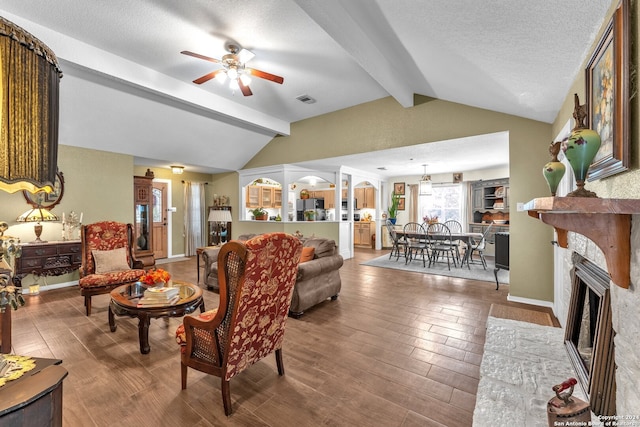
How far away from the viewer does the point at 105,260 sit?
3.68m

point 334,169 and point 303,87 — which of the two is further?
point 334,169

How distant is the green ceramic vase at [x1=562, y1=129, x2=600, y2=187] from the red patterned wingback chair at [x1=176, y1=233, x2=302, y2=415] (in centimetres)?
154

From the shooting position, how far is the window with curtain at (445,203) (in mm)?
8055

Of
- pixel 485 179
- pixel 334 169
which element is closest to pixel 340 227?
pixel 334 169

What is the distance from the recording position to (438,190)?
8438 millimetres

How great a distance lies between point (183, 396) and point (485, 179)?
26.3 feet

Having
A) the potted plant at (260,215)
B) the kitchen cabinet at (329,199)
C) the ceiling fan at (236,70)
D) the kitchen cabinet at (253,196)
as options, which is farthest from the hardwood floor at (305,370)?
the kitchen cabinet at (329,199)

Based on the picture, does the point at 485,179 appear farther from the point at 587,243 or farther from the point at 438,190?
the point at 587,243

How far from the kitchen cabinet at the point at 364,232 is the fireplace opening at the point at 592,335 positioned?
734 centimetres

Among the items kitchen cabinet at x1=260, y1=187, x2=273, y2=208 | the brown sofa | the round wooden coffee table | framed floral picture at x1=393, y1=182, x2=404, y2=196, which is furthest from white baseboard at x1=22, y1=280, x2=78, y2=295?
framed floral picture at x1=393, y1=182, x2=404, y2=196

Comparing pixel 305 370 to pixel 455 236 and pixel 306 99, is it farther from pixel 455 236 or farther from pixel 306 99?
pixel 455 236

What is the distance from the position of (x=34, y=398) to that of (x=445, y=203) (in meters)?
8.91

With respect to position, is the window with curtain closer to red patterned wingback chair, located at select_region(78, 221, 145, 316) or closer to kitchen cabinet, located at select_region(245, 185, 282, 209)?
kitchen cabinet, located at select_region(245, 185, 282, 209)

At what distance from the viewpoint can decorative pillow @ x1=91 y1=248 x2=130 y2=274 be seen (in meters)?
3.64
